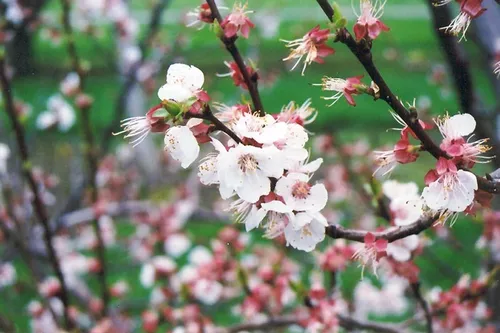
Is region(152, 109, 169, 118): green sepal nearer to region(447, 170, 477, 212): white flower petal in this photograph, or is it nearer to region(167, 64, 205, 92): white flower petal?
region(167, 64, 205, 92): white flower petal

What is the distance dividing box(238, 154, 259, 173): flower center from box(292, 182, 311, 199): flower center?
6cm

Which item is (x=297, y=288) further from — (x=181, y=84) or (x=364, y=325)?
(x=181, y=84)

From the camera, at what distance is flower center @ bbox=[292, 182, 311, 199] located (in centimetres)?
61

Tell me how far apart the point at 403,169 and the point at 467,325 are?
7.70 feet

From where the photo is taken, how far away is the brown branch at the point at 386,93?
0.57 metres

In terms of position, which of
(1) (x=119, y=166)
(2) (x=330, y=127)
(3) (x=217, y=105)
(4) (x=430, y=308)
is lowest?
(1) (x=119, y=166)

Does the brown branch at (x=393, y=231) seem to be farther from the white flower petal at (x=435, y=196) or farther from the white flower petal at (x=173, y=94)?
the white flower petal at (x=173, y=94)

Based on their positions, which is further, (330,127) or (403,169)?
(403,169)

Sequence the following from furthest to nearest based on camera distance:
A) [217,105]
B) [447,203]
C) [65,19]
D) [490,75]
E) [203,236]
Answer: [203,236], [65,19], [490,75], [217,105], [447,203]

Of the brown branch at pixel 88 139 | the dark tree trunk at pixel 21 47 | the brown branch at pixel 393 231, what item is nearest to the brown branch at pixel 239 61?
the brown branch at pixel 393 231

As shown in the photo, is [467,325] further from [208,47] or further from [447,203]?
[208,47]

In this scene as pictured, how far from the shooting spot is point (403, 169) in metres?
3.54

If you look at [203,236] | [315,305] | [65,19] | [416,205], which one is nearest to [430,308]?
[315,305]

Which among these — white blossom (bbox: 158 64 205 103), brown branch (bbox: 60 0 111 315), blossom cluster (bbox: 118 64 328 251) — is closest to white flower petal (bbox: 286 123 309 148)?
blossom cluster (bbox: 118 64 328 251)
